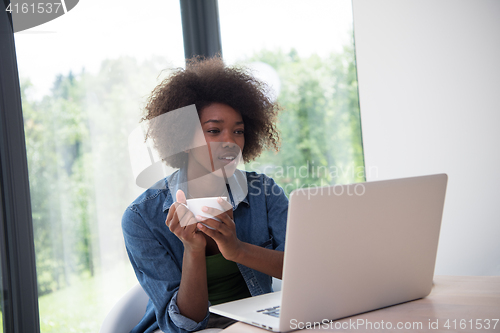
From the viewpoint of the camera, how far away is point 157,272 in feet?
3.99

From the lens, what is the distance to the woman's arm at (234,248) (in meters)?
1.01

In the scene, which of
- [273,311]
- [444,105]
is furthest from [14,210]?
[444,105]

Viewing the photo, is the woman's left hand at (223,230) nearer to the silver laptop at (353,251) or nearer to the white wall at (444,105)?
the silver laptop at (353,251)

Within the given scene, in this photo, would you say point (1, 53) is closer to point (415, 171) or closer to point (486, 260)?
point (415, 171)

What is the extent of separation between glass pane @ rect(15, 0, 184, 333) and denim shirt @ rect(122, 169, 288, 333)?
1.64 ft

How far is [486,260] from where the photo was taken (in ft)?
5.78

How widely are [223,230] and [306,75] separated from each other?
1.48 meters

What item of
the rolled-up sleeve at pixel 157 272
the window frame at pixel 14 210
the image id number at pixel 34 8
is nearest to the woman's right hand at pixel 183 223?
the rolled-up sleeve at pixel 157 272

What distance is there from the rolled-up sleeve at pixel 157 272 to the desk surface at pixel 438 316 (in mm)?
426

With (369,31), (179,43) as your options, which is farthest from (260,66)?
(369,31)

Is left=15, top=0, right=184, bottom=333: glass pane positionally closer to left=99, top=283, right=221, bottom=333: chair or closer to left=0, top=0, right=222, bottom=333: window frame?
left=0, top=0, right=222, bottom=333: window frame

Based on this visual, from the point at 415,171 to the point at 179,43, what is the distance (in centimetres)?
147

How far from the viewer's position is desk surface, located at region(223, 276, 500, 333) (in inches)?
27.9

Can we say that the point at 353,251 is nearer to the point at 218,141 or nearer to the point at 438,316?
the point at 438,316
